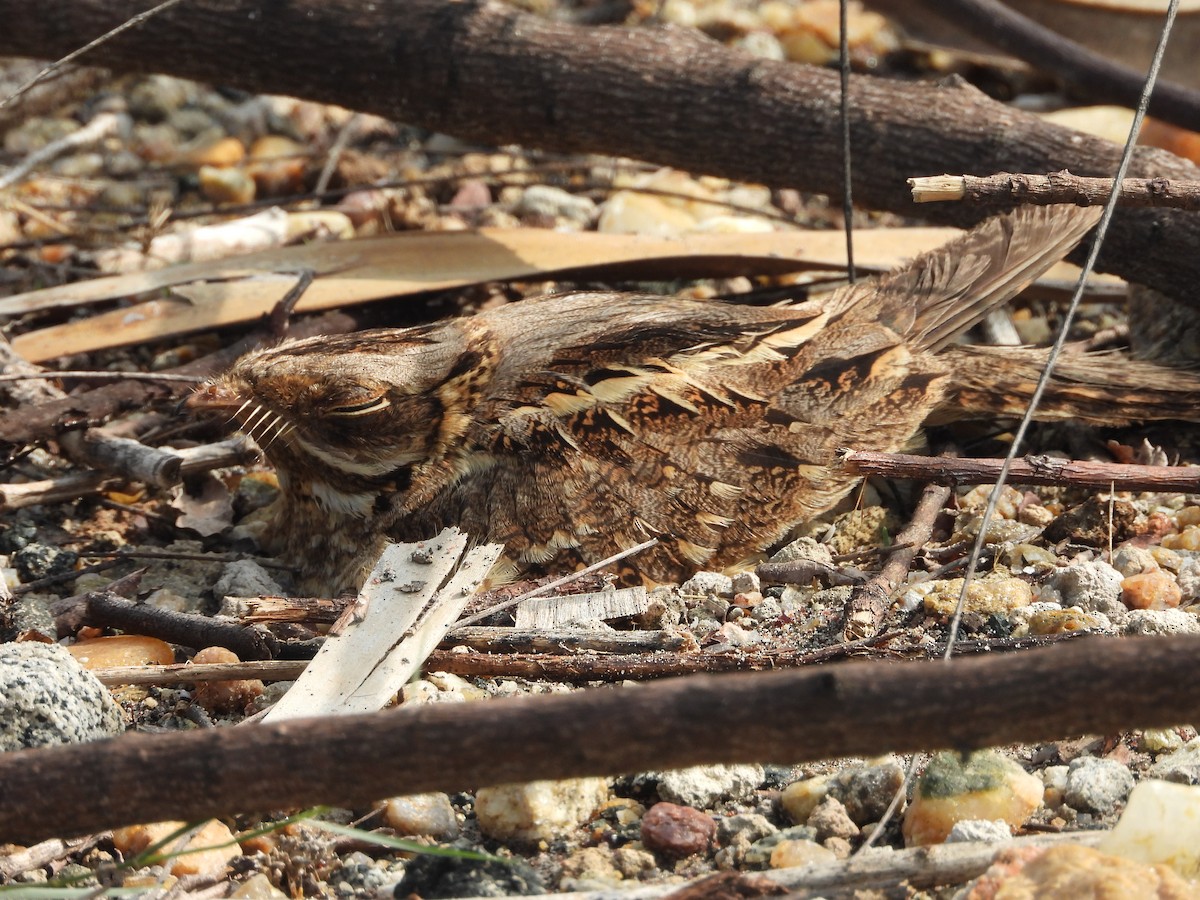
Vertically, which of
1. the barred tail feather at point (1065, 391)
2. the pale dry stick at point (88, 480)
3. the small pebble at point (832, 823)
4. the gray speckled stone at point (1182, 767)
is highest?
the barred tail feather at point (1065, 391)

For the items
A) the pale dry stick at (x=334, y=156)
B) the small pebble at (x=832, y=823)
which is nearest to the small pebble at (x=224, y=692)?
the small pebble at (x=832, y=823)

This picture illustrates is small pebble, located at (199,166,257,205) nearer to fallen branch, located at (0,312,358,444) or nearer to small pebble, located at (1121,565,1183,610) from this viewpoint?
fallen branch, located at (0,312,358,444)

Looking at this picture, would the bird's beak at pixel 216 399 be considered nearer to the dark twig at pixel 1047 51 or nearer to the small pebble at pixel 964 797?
the small pebble at pixel 964 797

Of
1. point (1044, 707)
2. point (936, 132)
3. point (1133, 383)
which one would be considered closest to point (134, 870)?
point (1044, 707)

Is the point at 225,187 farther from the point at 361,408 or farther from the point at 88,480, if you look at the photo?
the point at 361,408

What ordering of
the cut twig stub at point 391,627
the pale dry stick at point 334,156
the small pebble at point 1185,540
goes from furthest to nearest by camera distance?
the pale dry stick at point 334,156 < the small pebble at point 1185,540 < the cut twig stub at point 391,627

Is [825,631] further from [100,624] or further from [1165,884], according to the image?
[100,624]
